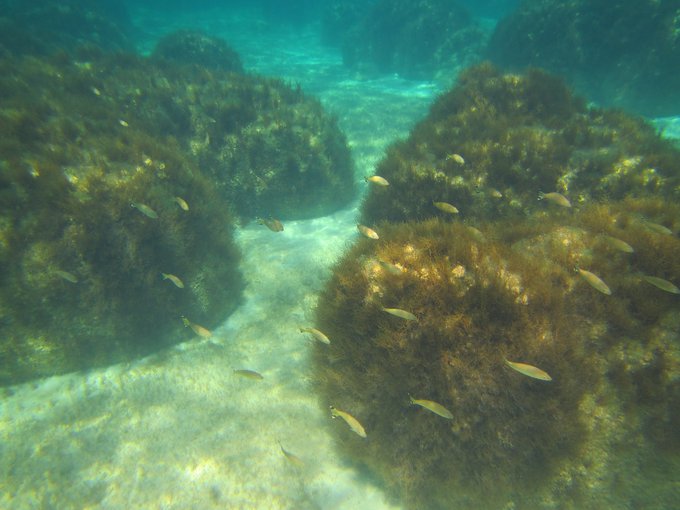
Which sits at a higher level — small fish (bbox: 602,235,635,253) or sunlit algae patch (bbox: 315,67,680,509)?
small fish (bbox: 602,235,635,253)

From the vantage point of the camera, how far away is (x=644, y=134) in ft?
23.7

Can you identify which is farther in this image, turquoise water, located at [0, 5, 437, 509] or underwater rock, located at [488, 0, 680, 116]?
underwater rock, located at [488, 0, 680, 116]

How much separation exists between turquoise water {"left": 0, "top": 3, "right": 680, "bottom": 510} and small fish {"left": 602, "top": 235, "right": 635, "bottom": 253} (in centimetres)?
383

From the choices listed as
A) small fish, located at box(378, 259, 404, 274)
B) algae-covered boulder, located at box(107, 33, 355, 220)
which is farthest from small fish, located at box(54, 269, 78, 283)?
small fish, located at box(378, 259, 404, 274)

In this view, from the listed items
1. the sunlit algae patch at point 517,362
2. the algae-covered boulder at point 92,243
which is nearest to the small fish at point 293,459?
the sunlit algae patch at point 517,362

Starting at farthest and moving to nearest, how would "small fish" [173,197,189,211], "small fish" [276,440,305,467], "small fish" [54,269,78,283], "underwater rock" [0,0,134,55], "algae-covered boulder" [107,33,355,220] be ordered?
"underwater rock" [0,0,134,55], "algae-covered boulder" [107,33,355,220], "small fish" [173,197,189,211], "small fish" [54,269,78,283], "small fish" [276,440,305,467]

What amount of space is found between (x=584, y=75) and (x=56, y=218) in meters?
20.1

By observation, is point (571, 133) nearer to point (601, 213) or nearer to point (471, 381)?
point (601, 213)

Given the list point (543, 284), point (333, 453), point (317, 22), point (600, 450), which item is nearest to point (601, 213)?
point (543, 284)

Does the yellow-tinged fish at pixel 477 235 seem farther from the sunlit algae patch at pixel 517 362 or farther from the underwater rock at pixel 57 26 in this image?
the underwater rock at pixel 57 26

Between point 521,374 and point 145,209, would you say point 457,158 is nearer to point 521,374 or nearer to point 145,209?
point 521,374

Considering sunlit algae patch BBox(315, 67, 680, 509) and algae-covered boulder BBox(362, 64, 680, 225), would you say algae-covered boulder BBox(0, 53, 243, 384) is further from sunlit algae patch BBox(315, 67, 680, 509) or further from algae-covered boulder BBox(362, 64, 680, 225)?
algae-covered boulder BBox(362, 64, 680, 225)

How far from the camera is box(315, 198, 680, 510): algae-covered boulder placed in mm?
3660

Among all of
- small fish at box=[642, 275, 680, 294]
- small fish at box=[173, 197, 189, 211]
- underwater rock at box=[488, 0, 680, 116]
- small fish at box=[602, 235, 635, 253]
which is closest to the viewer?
small fish at box=[642, 275, 680, 294]
